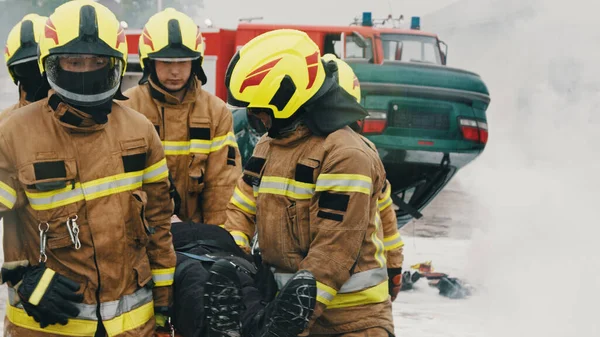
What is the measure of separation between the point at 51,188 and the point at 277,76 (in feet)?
2.85

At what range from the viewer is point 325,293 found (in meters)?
3.05

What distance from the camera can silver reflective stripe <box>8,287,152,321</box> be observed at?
3336 millimetres

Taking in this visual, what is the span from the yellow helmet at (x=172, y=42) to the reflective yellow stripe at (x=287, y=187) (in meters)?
1.96

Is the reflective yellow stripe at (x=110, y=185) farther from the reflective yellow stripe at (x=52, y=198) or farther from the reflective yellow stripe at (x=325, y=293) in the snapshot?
the reflective yellow stripe at (x=325, y=293)

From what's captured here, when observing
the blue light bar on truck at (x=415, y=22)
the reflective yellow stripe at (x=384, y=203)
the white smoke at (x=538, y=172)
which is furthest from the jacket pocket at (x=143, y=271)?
the blue light bar on truck at (x=415, y=22)

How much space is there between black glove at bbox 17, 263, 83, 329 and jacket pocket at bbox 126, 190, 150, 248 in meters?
0.29

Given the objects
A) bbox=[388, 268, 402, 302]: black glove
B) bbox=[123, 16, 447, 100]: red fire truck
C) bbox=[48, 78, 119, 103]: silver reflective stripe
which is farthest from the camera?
bbox=[123, 16, 447, 100]: red fire truck

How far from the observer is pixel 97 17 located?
3.36 meters

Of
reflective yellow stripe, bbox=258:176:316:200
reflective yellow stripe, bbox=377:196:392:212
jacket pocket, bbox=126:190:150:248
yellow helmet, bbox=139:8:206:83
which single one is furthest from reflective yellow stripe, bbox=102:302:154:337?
yellow helmet, bbox=139:8:206:83

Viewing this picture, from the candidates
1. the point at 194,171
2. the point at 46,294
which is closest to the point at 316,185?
the point at 46,294

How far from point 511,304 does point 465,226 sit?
5.52m

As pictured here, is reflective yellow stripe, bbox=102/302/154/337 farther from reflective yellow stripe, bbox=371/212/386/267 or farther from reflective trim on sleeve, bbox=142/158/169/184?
reflective yellow stripe, bbox=371/212/386/267

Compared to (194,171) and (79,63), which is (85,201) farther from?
(194,171)

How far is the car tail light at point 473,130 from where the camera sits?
337 inches
